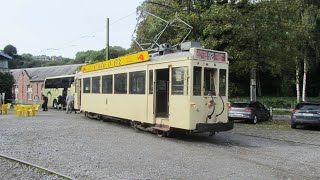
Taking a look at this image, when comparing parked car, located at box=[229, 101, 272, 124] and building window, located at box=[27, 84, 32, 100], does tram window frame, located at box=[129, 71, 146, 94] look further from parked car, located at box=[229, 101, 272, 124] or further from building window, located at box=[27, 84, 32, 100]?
building window, located at box=[27, 84, 32, 100]

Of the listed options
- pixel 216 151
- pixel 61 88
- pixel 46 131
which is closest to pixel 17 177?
pixel 216 151

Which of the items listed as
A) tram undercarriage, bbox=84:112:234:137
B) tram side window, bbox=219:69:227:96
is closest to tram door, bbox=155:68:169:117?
tram undercarriage, bbox=84:112:234:137

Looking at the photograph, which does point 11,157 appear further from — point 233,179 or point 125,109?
point 125,109

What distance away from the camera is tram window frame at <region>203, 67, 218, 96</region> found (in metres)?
13.7

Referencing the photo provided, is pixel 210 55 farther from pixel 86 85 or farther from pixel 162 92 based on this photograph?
pixel 86 85

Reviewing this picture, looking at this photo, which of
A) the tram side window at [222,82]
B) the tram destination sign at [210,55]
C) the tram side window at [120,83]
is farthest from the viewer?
the tram side window at [120,83]

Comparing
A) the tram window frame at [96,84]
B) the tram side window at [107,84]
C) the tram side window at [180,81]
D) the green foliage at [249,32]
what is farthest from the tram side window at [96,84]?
the tram side window at [180,81]

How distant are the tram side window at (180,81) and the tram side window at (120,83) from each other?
3.91 m

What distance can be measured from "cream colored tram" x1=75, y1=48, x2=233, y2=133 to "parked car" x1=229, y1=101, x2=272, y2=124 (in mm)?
8022

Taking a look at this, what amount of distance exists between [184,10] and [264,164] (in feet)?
58.3

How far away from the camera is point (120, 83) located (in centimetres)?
1788

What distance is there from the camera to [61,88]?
121ft

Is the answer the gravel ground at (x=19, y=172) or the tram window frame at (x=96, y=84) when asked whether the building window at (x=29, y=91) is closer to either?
the tram window frame at (x=96, y=84)

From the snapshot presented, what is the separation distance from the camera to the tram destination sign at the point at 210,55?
1345 centimetres
